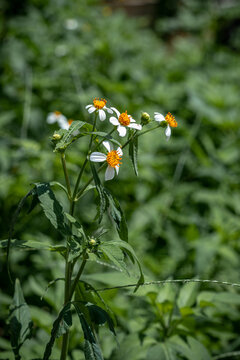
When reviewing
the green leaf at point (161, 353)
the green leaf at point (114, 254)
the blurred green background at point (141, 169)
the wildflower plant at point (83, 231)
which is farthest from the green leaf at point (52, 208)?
the green leaf at point (161, 353)

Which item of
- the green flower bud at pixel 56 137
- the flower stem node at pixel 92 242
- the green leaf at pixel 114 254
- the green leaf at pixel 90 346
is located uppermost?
the green flower bud at pixel 56 137

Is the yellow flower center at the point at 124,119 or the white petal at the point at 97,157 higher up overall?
the yellow flower center at the point at 124,119

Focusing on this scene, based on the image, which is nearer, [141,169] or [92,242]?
[92,242]

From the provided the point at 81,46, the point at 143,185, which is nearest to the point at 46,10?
the point at 81,46

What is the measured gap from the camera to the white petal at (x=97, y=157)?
82 cm

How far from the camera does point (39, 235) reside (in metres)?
1.82

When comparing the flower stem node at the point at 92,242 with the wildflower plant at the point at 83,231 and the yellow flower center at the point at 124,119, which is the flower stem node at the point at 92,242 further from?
the yellow flower center at the point at 124,119

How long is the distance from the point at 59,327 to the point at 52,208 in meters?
0.28

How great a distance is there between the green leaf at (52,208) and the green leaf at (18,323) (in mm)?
330

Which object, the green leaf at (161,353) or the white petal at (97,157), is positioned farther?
the green leaf at (161,353)

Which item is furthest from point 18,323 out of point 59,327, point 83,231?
point 83,231

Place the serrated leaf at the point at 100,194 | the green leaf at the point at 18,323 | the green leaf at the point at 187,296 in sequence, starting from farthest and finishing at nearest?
the green leaf at the point at 187,296
the green leaf at the point at 18,323
the serrated leaf at the point at 100,194

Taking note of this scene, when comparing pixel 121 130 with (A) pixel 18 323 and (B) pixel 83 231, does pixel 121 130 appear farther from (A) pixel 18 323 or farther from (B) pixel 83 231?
(A) pixel 18 323

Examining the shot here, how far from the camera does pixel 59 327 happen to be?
0.80m
